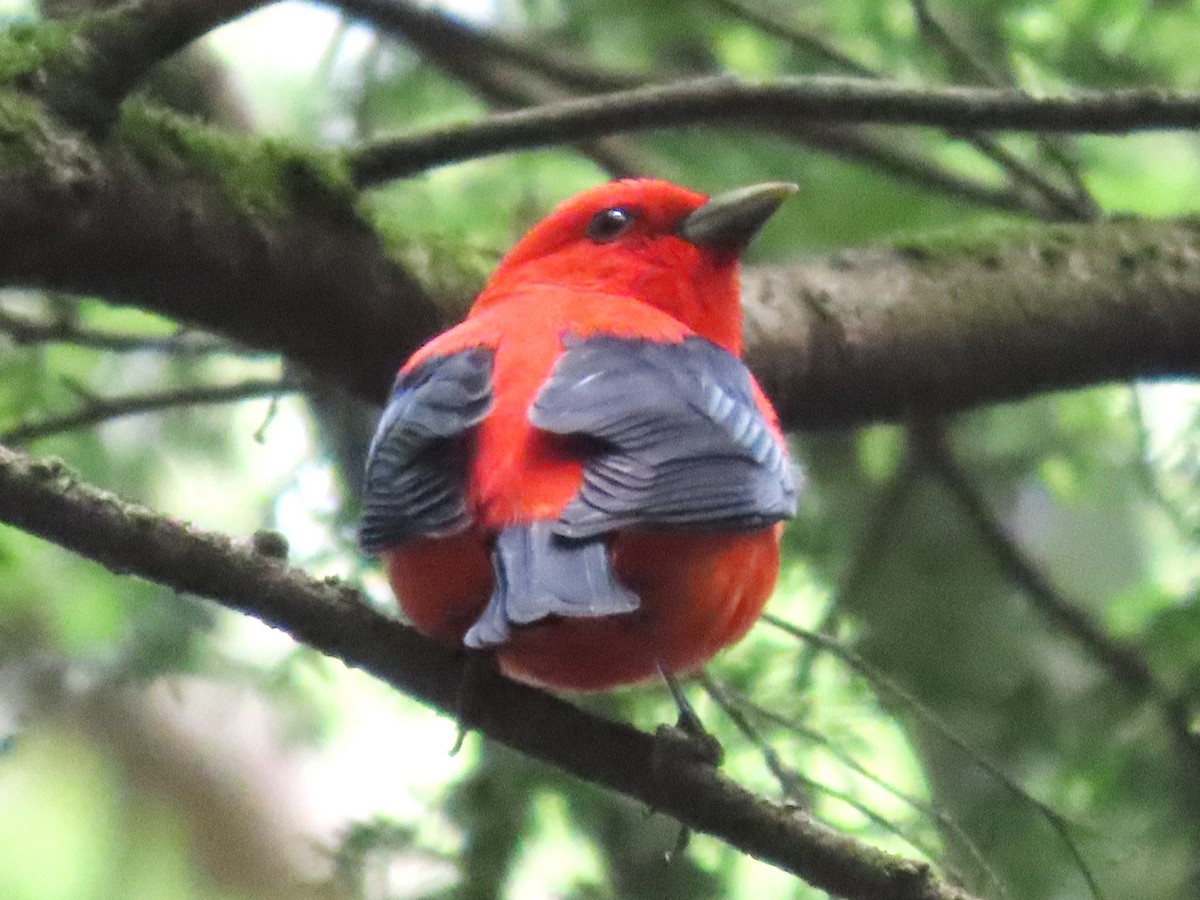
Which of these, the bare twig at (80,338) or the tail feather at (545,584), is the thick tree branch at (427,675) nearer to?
the tail feather at (545,584)

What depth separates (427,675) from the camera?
277cm

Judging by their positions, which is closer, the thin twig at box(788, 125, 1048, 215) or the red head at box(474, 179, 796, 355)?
the red head at box(474, 179, 796, 355)

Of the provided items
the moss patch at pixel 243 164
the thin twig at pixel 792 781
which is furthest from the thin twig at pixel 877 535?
the moss patch at pixel 243 164

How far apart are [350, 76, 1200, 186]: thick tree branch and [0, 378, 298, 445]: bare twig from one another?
0.72 m

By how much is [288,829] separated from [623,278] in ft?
10.6

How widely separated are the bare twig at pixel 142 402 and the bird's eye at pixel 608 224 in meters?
0.78

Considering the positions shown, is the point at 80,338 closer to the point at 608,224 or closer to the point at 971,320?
the point at 608,224

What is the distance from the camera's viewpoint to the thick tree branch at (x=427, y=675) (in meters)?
2.44

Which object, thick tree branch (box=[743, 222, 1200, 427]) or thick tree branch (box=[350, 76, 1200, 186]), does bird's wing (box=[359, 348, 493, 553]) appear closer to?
thick tree branch (box=[350, 76, 1200, 186])

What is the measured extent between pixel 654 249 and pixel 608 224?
14 centimetres

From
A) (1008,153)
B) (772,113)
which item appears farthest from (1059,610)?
(772,113)

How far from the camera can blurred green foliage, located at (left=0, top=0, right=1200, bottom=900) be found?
4.16m

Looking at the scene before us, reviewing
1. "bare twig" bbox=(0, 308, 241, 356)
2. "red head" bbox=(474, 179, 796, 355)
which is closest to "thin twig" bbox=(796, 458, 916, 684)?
"red head" bbox=(474, 179, 796, 355)

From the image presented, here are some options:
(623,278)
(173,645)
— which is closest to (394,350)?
(623,278)
